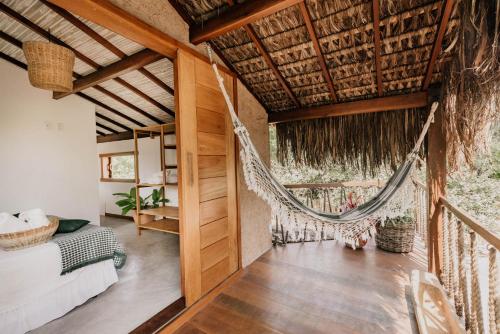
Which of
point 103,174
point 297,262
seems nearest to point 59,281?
point 297,262

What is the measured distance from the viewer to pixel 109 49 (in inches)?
85.9

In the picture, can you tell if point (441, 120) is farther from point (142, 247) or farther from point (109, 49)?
point (142, 247)

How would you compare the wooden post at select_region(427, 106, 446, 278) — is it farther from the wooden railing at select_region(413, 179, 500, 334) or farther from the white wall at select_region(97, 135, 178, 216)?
the white wall at select_region(97, 135, 178, 216)

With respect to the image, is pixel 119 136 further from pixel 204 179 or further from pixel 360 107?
pixel 360 107

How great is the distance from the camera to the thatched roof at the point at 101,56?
194cm

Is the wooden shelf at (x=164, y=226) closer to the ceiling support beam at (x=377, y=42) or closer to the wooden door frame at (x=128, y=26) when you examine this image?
the wooden door frame at (x=128, y=26)

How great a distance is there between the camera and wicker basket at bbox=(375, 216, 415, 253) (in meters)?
2.43

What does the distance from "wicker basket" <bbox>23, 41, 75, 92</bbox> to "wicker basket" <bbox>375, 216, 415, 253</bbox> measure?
3.41 metres

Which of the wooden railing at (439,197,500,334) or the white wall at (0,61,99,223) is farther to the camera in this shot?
the white wall at (0,61,99,223)

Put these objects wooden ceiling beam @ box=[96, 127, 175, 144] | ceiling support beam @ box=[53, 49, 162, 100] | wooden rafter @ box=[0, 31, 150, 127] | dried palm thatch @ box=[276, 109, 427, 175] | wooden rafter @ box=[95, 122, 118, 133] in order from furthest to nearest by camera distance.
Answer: wooden rafter @ box=[95, 122, 118, 133]
wooden ceiling beam @ box=[96, 127, 175, 144]
wooden rafter @ box=[0, 31, 150, 127]
dried palm thatch @ box=[276, 109, 427, 175]
ceiling support beam @ box=[53, 49, 162, 100]

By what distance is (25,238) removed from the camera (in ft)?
5.05

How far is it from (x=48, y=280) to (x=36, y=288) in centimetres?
7

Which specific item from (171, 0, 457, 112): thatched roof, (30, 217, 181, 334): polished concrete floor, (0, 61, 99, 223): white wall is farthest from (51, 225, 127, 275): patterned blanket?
(171, 0, 457, 112): thatched roof

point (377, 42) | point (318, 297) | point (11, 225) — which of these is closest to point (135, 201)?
point (11, 225)
